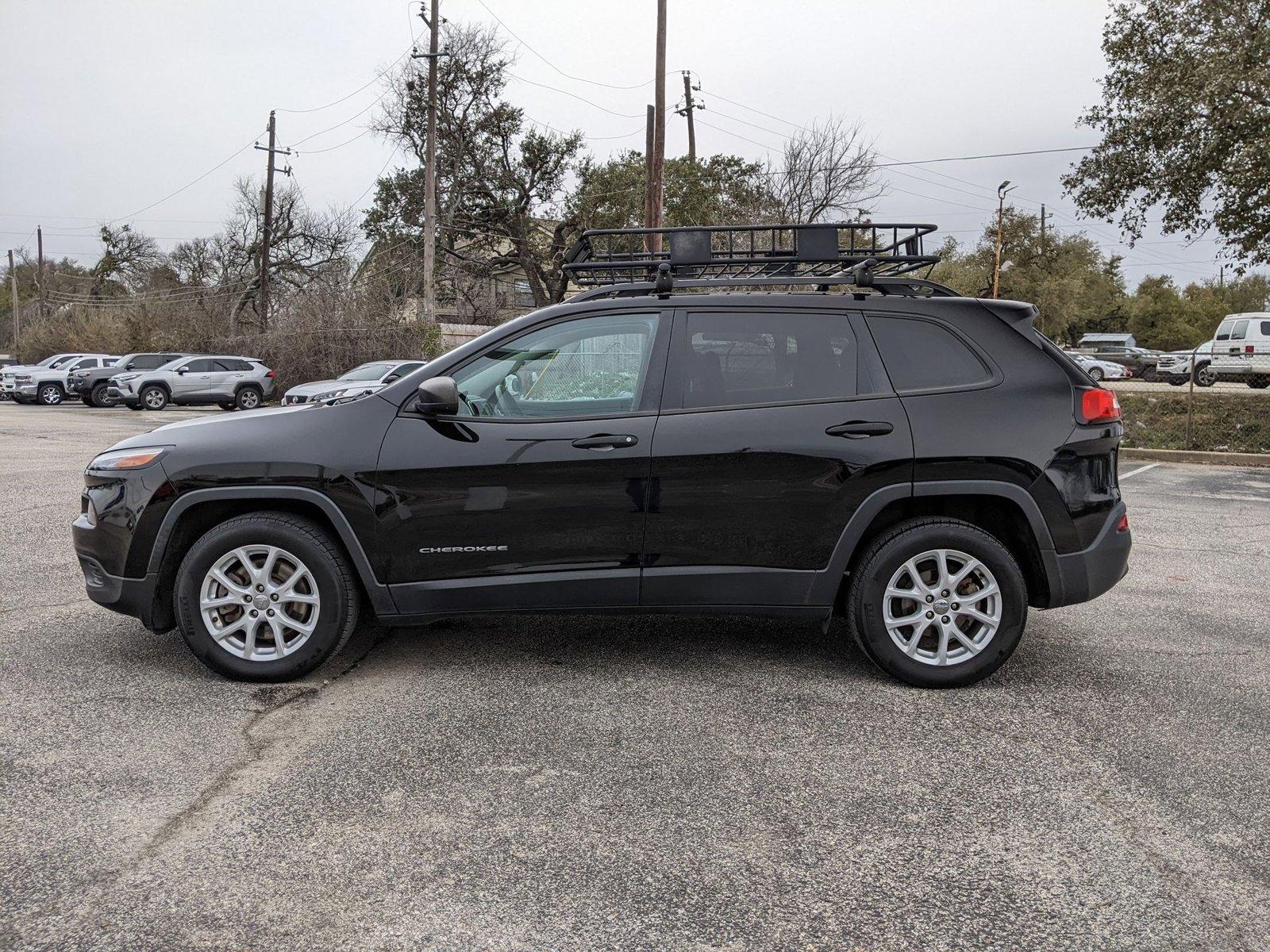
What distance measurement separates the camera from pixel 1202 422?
1820 centimetres

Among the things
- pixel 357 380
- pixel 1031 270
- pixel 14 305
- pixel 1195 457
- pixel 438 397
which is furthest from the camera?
pixel 14 305

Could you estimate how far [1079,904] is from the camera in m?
2.68

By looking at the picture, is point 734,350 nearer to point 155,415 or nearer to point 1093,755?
point 1093,755

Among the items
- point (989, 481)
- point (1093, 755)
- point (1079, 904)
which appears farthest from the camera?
point (989, 481)

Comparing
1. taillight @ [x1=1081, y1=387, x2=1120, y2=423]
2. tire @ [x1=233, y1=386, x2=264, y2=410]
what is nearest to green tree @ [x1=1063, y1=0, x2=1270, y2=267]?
taillight @ [x1=1081, y1=387, x2=1120, y2=423]

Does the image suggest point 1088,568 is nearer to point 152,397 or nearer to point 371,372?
point 371,372

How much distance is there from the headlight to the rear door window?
2396 millimetres

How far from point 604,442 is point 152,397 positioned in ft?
92.1

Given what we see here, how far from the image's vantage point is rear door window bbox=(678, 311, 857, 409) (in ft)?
14.6

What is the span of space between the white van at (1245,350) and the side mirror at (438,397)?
25.8 metres

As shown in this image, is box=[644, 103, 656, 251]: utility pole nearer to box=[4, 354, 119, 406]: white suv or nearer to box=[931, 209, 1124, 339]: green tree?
box=[4, 354, 119, 406]: white suv

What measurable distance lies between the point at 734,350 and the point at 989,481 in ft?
4.16

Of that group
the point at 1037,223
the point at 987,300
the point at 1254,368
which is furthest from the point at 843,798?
the point at 1037,223

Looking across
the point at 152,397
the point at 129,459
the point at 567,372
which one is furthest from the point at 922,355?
the point at 152,397
